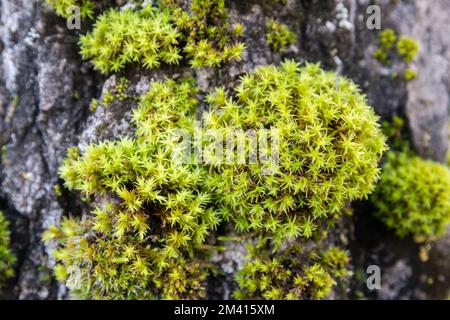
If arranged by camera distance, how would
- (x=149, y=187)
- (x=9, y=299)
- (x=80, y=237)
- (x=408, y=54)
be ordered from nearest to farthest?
(x=149, y=187) < (x=80, y=237) < (x=9, y=299) < (x=408, y=54)

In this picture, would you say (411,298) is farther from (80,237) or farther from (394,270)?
(80,237)

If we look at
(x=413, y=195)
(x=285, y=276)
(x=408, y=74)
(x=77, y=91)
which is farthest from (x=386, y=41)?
(x=77, y=91)

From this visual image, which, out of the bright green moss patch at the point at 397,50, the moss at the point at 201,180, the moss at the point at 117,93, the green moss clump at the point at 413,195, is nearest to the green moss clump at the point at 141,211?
the moss at the point at 201,180

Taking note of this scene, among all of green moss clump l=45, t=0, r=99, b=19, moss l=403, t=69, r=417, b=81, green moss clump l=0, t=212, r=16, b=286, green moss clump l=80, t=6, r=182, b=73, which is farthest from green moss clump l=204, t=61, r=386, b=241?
green moss clump l=0, t=212, r=16, b=286

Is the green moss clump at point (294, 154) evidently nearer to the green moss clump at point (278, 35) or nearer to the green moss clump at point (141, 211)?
the green moss clump at point (141, 211)

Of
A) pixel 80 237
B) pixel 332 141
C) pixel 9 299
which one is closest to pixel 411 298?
pixel 332 141

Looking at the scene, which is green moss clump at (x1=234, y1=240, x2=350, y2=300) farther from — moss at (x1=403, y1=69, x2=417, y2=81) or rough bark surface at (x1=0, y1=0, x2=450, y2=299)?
moss at (x1=403, y1=69, x2=417, y2=81)

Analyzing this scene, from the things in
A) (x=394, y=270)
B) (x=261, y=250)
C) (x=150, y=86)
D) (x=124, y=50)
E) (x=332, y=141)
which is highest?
(x=124, y=50)
